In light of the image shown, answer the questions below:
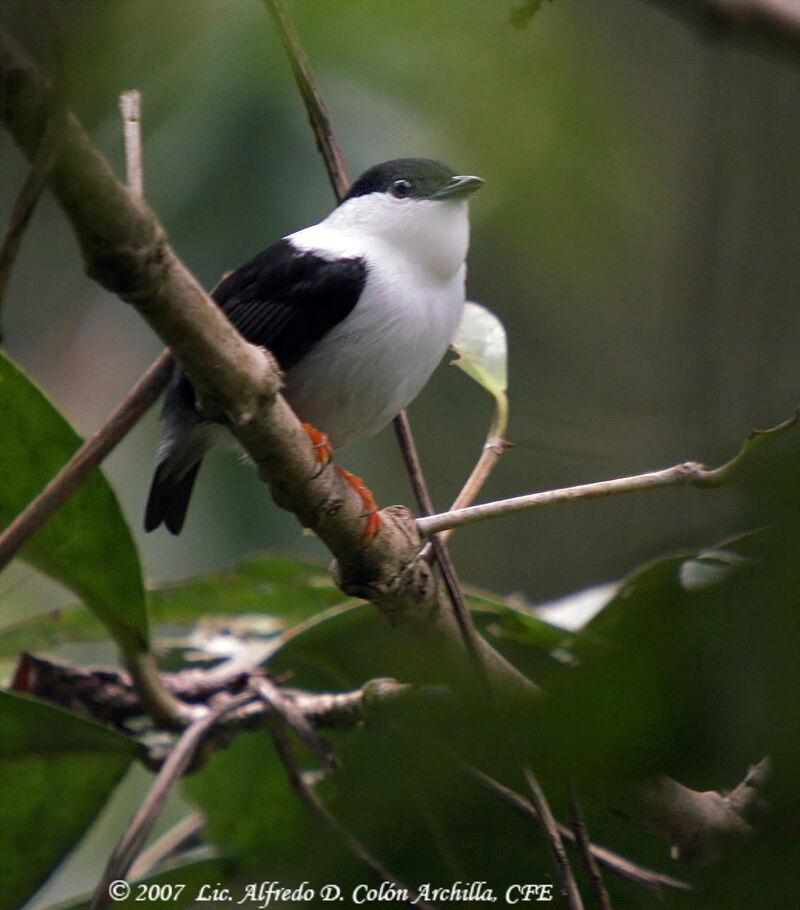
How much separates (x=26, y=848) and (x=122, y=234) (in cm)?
124

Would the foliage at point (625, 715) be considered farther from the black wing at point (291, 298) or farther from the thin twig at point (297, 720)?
the black wing at point (291, 298)

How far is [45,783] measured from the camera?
5.04ft

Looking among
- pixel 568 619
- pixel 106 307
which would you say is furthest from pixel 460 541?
pixel 568 619

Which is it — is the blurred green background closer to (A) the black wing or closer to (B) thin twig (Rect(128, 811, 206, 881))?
(A) the black wing

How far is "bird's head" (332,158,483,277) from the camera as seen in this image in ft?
6.68

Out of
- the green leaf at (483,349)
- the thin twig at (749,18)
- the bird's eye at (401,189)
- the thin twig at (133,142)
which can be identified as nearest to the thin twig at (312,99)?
the thin twig at (133,142)

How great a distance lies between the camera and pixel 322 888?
70 centimetres

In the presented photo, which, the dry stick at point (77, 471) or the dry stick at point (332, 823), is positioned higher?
the dry stick at point (77, 471)

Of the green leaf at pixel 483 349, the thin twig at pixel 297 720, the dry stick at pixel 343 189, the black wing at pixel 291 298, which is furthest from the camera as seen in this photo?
the black wing at pixel 291 298

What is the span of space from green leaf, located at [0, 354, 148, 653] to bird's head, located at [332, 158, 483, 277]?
0.83 m

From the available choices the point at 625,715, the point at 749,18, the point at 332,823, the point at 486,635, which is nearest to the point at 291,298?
the point at 486,635

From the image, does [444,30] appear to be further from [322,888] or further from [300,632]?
[300,632]

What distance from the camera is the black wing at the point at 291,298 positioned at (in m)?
1.80

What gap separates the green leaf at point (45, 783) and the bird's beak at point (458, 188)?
1395 mm
